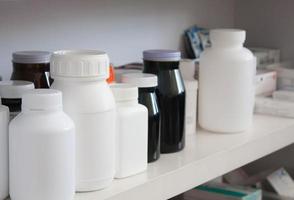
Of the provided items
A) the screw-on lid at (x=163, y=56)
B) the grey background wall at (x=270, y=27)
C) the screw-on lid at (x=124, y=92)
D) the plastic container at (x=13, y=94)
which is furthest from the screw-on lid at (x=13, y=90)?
the grey background wall at (x=270, y=27)

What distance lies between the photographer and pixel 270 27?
1361 mm

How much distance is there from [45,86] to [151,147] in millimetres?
164

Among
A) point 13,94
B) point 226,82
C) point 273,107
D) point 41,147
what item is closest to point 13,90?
point 13,94

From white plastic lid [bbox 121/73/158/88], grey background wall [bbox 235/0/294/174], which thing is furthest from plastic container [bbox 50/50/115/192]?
grey background wall [bbox 235/0/294/174]

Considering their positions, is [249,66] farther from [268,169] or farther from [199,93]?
[268,169]

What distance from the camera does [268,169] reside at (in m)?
1.37

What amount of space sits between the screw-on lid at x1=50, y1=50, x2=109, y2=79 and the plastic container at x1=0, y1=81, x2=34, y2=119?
4 centimetres

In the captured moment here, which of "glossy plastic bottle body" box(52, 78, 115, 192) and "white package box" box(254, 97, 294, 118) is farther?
"white package box" box(254, 97, 294, 118)

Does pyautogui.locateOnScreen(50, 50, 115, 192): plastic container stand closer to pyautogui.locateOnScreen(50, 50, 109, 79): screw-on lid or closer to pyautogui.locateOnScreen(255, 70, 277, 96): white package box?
pyautogui.locateOnScreen(50, 50, 109, 79): screw-on lid

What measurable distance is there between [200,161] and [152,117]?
0.10 m

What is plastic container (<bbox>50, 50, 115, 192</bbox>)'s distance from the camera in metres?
0.66

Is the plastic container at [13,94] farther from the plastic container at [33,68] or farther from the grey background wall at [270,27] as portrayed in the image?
the grey background wall at [270,27]

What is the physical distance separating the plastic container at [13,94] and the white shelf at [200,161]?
13 centimetres

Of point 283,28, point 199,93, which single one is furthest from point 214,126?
point 283,28
